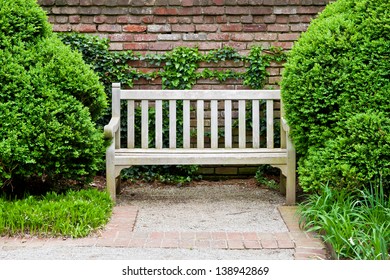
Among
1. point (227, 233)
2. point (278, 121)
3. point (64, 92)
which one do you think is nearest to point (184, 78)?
point (278, 121)

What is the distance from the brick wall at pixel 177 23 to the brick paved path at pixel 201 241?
2.62 metres

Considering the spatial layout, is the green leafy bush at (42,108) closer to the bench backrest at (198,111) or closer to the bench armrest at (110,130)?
the bench armrest at (110,130)

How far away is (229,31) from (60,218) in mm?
3295

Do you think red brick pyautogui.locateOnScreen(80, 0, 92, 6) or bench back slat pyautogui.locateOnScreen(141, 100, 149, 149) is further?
red brick pyautogui.locateOnScreen(80, 0, 92, 6)

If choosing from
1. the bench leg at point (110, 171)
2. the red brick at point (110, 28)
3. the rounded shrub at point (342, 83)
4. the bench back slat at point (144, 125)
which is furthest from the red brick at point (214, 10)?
the bench leg at point (110, 171)

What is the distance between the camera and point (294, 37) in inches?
266

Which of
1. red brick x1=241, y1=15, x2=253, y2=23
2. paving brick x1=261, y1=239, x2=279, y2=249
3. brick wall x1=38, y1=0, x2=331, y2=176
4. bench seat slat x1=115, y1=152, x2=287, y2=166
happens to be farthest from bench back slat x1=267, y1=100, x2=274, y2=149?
paving brick x1=261, y1=239, x2=279, y2=249

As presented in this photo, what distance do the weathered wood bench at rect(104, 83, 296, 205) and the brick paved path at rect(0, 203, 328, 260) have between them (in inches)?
38.1

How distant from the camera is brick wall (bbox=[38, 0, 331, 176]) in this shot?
6.73m

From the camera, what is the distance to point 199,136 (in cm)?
607

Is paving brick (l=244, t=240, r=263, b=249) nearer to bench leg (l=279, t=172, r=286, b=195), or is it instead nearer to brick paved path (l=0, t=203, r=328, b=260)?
brick paved path (l=0, t=203, r=328, b=260)

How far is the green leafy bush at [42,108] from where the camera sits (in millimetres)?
4801

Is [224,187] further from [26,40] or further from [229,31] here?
[26,40]

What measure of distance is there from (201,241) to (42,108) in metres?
1.75
